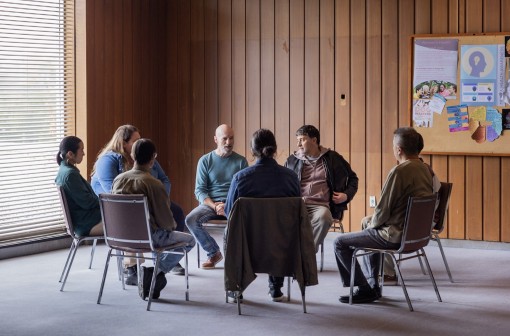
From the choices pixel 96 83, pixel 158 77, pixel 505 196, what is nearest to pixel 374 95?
pixel 505 196

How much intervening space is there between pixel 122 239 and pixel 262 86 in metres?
3.66

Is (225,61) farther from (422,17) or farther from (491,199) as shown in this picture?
(491,199)

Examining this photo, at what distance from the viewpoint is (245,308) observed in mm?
5641

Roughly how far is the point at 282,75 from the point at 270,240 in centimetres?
365

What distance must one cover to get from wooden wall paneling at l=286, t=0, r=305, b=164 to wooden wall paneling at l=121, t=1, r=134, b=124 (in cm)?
168

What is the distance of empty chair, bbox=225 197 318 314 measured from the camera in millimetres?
5375

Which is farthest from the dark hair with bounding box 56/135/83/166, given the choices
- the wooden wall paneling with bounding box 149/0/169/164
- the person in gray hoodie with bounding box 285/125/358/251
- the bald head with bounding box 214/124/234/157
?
the wooden wall paneling with bounding box 149/0/169/164

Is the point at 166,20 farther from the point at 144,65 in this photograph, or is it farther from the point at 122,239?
the point at 122,239

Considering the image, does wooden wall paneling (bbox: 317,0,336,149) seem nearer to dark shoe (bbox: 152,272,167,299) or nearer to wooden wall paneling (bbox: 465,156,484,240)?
wooden wall paneling (bbox: 465,156,484,240)

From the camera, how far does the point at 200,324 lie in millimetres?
5227

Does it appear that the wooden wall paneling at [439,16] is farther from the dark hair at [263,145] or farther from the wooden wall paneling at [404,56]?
the dark hair at [263,145]

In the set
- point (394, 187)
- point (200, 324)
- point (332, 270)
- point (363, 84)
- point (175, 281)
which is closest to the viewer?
point (200, 324)

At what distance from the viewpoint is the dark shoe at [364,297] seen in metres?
5.78

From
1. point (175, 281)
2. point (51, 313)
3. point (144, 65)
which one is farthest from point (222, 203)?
point (144, 65)
